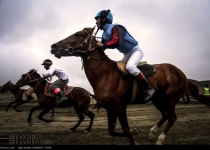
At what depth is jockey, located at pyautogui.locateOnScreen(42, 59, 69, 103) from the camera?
10234mm

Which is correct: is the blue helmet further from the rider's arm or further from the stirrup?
the stirrup

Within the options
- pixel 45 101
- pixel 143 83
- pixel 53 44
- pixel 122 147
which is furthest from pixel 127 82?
pixel 45 101

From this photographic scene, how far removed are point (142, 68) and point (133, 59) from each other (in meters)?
0.41

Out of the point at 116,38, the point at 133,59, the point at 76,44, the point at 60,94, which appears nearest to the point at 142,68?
the point at 133,59

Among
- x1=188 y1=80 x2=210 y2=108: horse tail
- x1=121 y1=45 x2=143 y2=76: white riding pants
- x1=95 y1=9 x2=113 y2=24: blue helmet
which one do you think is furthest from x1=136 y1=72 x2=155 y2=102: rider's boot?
x1=188 y1=80 x2=210 y2=108: horse tail

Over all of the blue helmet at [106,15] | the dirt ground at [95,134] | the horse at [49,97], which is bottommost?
the dirt ground at [95,134]

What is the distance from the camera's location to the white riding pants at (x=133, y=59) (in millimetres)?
5195

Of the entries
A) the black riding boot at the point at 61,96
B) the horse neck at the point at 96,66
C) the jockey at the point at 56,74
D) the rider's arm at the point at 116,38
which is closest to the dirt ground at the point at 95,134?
the black riding boot at the point at 61,96

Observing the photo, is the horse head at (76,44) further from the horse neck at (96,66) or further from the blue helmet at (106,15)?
the blue helmet at (106,15)

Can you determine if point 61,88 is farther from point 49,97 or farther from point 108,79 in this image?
point 108,79

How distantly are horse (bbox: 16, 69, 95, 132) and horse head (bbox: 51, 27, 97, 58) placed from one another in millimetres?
5378

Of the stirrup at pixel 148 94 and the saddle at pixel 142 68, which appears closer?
the saddle at pixel 142 68

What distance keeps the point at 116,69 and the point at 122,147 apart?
1.74m

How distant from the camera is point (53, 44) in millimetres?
5297
